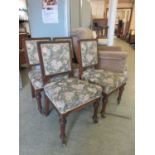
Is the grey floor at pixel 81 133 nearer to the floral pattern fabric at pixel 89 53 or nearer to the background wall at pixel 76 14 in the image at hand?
the floral pattern fabric at pixel 89 53

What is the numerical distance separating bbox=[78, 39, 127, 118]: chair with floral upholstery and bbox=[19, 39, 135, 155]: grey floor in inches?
9.9

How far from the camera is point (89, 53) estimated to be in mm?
2006

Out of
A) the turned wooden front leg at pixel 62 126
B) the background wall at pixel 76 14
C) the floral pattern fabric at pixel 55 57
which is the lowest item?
the turned wooden front leg at pixel 62 126

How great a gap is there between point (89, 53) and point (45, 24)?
1.05m

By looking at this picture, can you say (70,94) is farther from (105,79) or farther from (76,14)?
(76,14)

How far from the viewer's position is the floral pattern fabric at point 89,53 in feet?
6.36

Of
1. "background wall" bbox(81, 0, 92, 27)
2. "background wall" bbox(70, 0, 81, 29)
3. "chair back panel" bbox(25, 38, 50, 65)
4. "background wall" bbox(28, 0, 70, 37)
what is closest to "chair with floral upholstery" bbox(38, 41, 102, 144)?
"chair back panel" bbox(25, 38, 50, 65)

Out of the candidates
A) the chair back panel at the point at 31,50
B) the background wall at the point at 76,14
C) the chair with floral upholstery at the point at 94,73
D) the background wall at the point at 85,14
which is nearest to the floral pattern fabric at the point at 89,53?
the chair with floral upholstery at the point at 94,73

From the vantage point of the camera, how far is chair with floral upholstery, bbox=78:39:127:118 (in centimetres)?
179

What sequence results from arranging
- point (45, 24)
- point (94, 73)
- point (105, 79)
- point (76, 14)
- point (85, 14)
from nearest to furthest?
point (105, 79) → point (94, 73) → point (45, 24) → point (76, 14) → point (85, 14)

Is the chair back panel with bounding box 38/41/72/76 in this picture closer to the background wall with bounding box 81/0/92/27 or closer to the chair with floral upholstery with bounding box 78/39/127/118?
the chair with floral upholstery with bounding box 78/39/127/118

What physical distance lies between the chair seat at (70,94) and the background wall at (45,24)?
125cm

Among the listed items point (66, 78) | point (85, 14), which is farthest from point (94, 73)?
point (85, 14)
